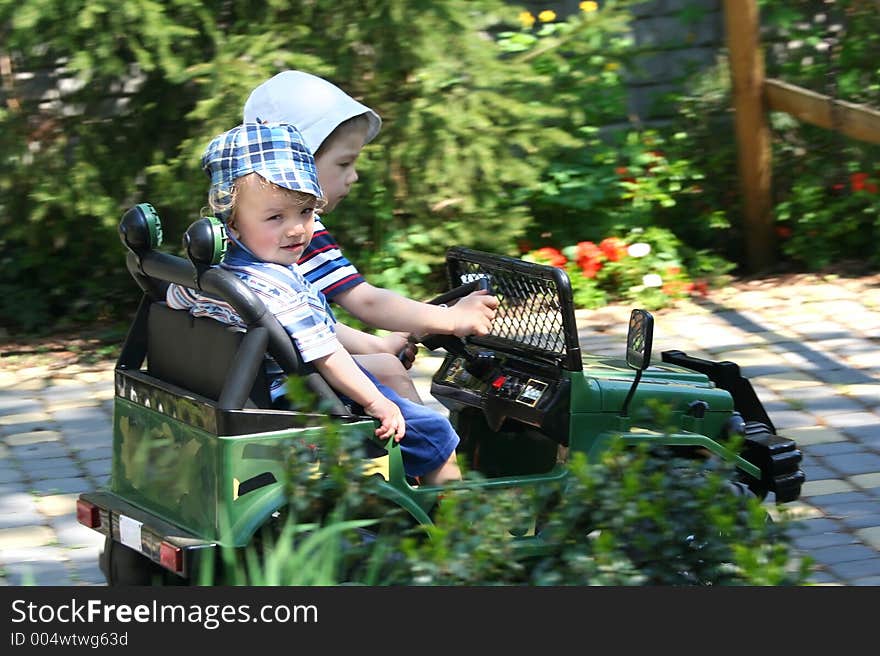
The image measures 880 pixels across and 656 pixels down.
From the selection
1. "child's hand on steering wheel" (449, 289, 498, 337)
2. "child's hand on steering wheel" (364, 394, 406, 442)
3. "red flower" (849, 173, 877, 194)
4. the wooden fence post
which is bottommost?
"red flower" (849, 173, 877, 194)

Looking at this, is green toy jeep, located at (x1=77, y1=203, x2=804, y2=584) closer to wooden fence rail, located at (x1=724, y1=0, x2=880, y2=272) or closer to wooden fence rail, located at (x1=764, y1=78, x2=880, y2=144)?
wooden fence rail, located at (x1=764, y1=78, x2=880, y2=144)

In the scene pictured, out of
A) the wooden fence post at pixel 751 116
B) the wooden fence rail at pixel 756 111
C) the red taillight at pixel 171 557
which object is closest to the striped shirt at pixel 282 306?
the red taillight at pixel 171 557

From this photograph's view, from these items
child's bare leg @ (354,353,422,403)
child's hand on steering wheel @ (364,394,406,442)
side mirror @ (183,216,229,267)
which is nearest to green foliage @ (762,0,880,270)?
child's bare leg @ (354,353,422,403)

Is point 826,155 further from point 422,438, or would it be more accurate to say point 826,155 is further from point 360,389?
point 360,389

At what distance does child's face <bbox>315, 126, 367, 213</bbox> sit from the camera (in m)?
4.02

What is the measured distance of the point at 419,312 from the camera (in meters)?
3.98

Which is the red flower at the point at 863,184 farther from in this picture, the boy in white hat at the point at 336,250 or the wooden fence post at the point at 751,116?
the boy in white hat at the point at 336,250

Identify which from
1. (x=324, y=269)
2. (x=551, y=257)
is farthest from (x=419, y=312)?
(x=551, y=257)

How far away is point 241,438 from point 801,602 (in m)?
1.39

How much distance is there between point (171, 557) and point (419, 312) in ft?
3.33

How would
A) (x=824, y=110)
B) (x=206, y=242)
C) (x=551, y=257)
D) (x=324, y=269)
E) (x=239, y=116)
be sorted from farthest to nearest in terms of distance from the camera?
(x=551, y=257) < (x=824, y=110) < (x=239, y=116) < (x=324, y=269) < (x=206, y=242)

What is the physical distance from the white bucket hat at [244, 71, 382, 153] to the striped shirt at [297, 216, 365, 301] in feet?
0.92

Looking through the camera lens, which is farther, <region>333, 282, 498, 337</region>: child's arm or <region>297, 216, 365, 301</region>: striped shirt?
<region>297, 216, 365, 301</region>: striped shirt

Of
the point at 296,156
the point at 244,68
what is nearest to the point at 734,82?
the point at 244,68
